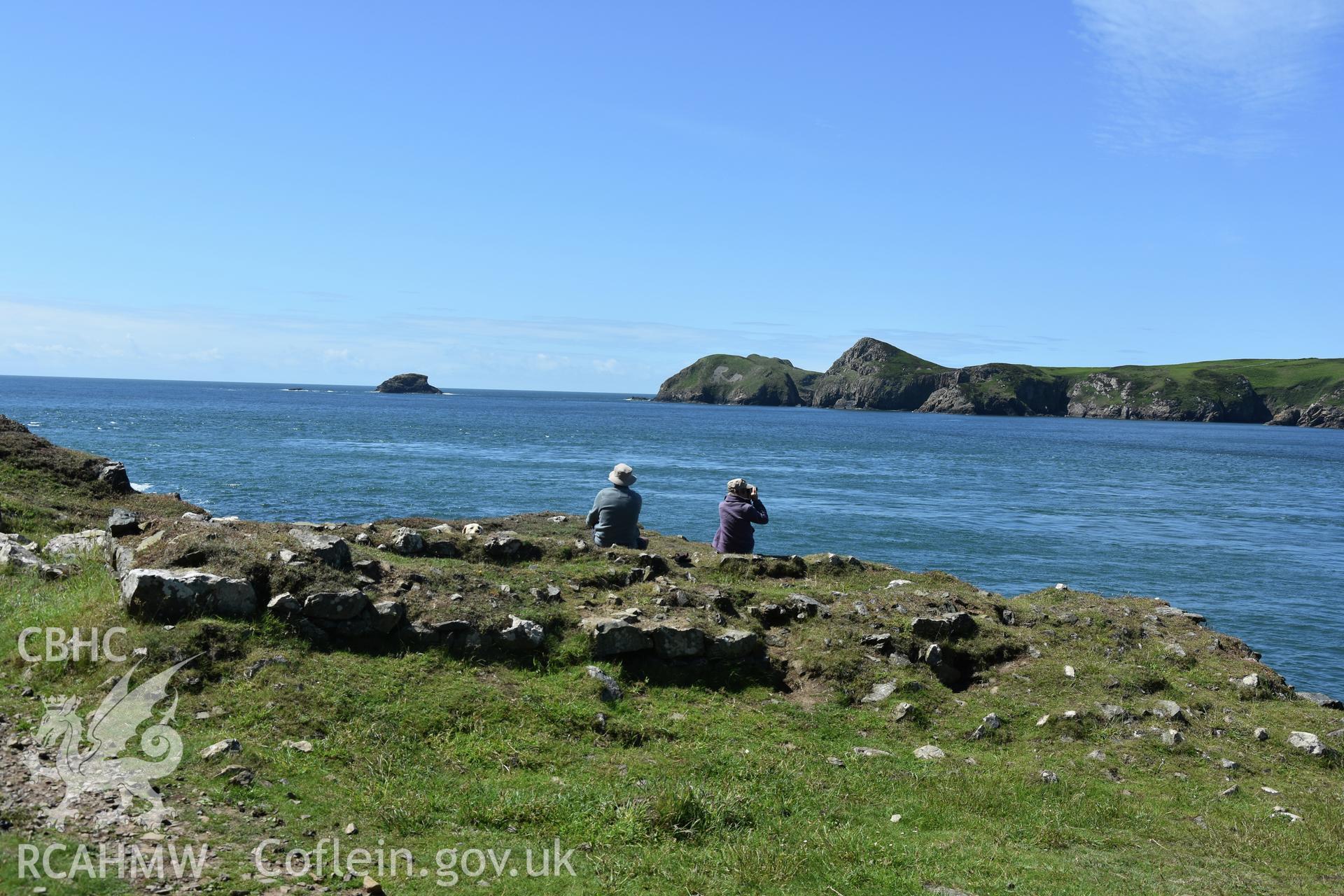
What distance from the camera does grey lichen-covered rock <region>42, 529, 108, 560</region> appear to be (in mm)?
16688

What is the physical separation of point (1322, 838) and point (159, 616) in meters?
15.2

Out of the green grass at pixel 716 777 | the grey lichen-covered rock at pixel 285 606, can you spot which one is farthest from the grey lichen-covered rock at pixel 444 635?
the grey lichen-covered rock at pixel 285 606

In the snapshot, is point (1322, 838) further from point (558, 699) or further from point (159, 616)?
point (159, 616)

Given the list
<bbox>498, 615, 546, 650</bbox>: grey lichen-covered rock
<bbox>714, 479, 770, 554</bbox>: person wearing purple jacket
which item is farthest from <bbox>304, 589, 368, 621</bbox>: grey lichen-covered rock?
<bbox>714, 479, 770, 554</bbox>: person wearing purple jacket

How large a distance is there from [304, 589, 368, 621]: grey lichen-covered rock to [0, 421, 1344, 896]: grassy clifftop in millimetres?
106

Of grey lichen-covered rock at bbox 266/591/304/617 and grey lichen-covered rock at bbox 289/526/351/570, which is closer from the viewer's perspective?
grey lichen-covered rock at bbox 266/591/304/617

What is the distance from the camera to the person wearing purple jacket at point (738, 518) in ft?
68.4

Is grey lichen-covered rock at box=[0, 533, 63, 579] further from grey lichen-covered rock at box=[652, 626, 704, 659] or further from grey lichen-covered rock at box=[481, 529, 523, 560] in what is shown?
grey lichen-covered rock at box=[652, 626, 704, 659]

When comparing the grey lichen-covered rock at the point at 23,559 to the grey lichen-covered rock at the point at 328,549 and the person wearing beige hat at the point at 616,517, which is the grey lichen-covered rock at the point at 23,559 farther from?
the person wearing beige hat at the point at 616,517

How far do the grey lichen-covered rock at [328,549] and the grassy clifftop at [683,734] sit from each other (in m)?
0.05

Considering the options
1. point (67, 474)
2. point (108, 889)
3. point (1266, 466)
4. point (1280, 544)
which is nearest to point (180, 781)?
point (108, 889)

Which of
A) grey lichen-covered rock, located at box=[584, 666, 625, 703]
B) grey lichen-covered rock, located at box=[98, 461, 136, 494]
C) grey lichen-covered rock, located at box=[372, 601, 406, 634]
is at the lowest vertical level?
grey lichen-covered rock, located at box=[584, 666, 625, 703]

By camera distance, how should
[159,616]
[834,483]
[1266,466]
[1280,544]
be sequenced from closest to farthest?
[159,616]
[1280,544]
[834,483]
[1266,466]

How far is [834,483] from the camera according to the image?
240 ft
